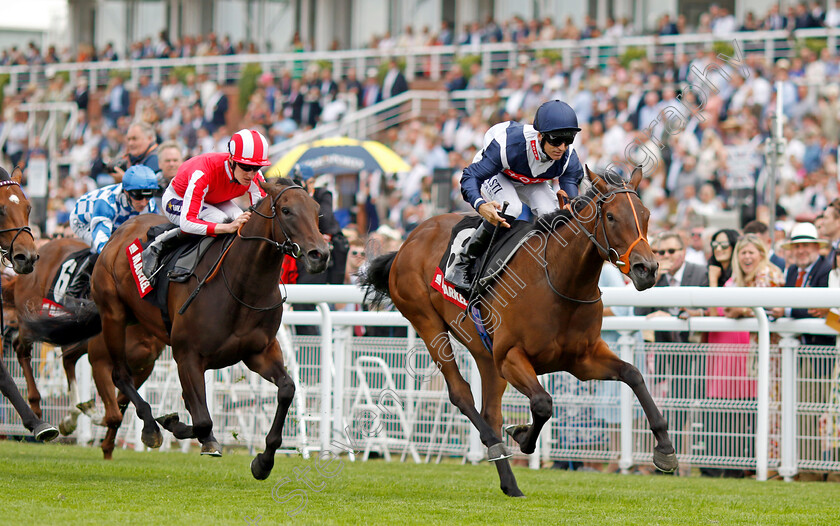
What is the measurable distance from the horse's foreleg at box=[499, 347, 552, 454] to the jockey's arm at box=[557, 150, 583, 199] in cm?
114

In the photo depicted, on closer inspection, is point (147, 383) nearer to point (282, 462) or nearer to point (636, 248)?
point (282, 462)

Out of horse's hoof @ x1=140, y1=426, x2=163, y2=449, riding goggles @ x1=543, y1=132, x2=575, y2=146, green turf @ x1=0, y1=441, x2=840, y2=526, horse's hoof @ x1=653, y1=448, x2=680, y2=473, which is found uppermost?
riding goggles @ x1=543, y1=132, x2=575, y2=146

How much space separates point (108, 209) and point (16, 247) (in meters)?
2.23

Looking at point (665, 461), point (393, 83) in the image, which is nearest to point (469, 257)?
point (665, 461)

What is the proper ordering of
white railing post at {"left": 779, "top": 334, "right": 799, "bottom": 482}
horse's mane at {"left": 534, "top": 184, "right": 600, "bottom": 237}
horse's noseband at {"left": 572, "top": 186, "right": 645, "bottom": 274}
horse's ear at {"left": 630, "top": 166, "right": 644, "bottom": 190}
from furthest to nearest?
white railing post at {"left": 779, "top": 334, "right": 799, "bottom": 482} < horse's mane at {"left": 534, "top": 184, "right": 600, "bottom": 237} < horse's ear at {"left": 630, "top": 166, "right": 644, "bottom": 190} < horse's noseband at {"left": 572, "top": 186, "right": 645, "bottom": 274}

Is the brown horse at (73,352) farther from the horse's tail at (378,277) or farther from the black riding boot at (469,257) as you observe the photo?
the black riding boot at (469,257)

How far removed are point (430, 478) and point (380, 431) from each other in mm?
1488

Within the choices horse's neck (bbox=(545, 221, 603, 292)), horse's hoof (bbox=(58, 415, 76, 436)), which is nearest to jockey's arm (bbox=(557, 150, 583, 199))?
horse's neck (bbox=(545, 221, 603, 292))

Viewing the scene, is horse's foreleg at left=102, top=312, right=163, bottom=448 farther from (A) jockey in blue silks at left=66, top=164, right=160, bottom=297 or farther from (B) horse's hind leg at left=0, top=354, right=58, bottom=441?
(B) horse's hind leg at left=0, top=354, right=58, bottom=441

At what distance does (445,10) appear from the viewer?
90.3 feet

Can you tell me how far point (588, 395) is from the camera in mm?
8898

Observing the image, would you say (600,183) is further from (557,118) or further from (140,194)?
(140,194)

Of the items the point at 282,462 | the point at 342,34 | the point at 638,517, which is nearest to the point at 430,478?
the point at 282,462

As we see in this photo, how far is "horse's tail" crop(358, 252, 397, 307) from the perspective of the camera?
8414 millimetres
